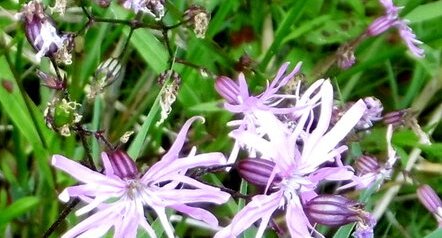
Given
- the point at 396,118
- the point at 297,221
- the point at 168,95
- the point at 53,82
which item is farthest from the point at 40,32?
the point at 396,118

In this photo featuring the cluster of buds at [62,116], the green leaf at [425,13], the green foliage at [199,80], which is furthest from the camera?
the green leaf at [425,13]

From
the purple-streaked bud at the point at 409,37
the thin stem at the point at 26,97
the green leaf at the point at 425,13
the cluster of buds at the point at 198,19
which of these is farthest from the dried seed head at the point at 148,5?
the green leaf at the point at 425,13

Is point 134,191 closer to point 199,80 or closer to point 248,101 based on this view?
point 248,101

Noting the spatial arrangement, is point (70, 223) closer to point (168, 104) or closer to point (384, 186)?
point (168, 104)

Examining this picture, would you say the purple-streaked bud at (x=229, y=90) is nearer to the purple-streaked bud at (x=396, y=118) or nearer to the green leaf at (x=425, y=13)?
the purple-streaked bud at (x=396, y=118)

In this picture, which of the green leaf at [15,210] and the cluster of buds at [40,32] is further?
the green leaf at [15,210]

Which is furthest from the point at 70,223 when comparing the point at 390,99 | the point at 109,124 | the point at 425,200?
the point at 390,99
